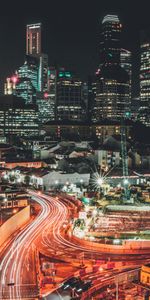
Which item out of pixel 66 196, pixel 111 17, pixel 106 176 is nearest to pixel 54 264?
pixel 66 196

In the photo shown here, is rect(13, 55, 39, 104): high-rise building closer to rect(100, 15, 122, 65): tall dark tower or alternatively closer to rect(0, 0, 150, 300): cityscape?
rect(100, 15, 122, 65): tall dark tower

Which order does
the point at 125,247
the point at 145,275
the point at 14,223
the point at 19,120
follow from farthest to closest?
the point at 19,120 → the point at 14,223 → the point at 125,247 → the point at 145,275

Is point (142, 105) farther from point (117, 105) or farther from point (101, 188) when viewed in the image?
point (101, 188)

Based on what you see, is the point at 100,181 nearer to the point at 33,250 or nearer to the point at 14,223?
the point at 14,223

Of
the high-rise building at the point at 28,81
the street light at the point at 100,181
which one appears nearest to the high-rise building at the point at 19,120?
the high-rise building at the point at 28,81

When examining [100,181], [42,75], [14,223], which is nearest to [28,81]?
[42,75]

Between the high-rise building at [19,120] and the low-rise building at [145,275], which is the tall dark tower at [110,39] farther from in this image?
the low-rise building at [145,275]
